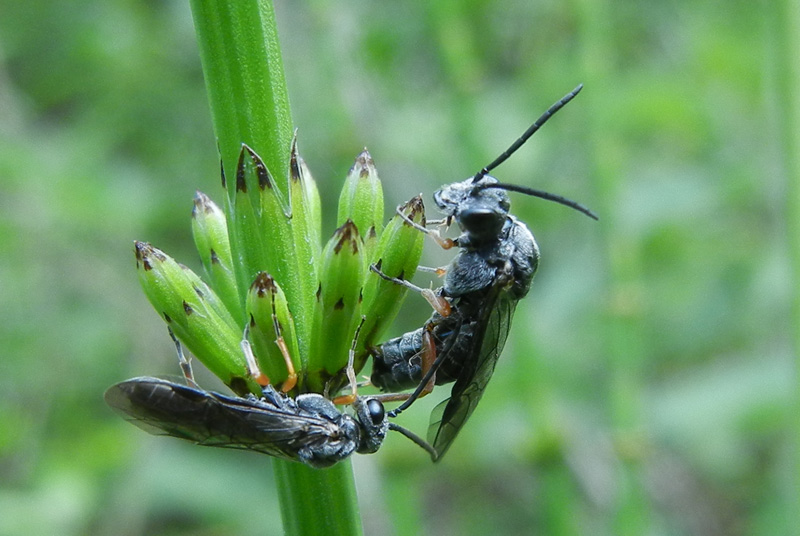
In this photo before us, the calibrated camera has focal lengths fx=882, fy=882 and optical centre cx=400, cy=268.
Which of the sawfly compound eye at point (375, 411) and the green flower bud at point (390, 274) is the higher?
the green flower bud at point (390, 274)

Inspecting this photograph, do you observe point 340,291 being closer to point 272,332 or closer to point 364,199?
point 272,332

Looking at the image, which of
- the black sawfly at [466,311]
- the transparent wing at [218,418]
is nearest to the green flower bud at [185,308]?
the transparent wing at [218,418]

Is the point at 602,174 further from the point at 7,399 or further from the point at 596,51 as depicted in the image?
the point at 7,399

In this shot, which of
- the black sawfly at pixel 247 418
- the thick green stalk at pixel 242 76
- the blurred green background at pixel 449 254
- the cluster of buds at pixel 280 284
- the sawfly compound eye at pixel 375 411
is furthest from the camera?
the blurred green background at pixel 449 254

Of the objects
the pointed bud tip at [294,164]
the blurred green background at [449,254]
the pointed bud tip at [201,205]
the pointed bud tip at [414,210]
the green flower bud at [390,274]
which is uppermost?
the pointed bud tip at [294,164]

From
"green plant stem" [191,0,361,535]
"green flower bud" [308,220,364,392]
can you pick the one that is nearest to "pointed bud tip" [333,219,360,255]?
"green flower bud" [308,220,364,392]

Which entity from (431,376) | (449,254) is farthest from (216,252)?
(449,254)

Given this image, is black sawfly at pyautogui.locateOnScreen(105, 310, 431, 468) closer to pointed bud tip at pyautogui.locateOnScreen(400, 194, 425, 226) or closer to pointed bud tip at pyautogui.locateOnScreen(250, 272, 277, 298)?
pointed bud tip at pyautogui.locateOnScreen(250, 272, 277, 298)

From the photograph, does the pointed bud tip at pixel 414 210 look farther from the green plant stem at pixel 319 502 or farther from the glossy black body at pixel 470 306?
the green plant stem at pixel 319 502
